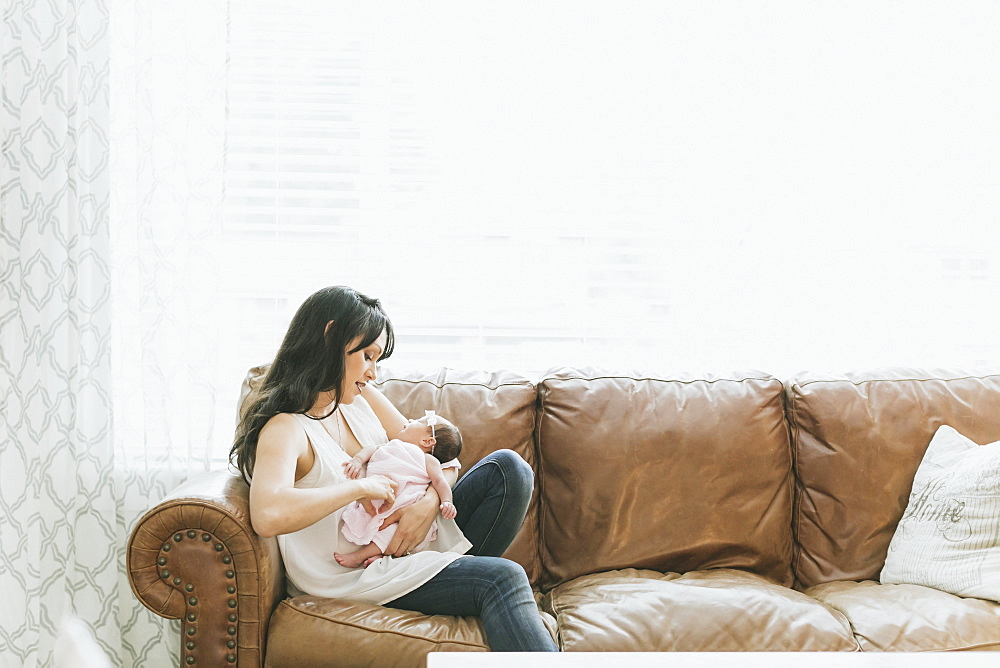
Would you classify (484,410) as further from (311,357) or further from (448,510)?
(311,357)

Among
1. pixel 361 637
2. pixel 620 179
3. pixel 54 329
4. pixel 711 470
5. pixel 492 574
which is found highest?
pixel 620 179

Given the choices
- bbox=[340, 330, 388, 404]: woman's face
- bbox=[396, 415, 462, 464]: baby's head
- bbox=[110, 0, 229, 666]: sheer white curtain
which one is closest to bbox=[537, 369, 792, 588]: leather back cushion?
bbox=[396, 415, 462, 464]: baby's head

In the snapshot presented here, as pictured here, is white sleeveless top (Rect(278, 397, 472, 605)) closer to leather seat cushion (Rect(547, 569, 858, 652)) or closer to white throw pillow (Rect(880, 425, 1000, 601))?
leather seat cushion (Rect(547, 569, 858, 652))

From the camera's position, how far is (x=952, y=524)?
2033mm

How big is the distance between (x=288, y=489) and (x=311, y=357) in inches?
12.7

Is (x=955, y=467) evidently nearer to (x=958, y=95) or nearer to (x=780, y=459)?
(x=780, y=459)

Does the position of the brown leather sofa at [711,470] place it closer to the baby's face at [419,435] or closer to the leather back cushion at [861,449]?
the leather back cushion at [861,449]

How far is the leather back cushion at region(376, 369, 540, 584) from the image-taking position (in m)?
2.26

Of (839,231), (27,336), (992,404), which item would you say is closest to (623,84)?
(839,231)

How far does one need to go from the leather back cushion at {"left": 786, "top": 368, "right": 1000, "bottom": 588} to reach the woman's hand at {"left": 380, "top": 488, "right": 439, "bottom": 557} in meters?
1.09

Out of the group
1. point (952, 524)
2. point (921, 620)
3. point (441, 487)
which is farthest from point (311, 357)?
point (952, 524)

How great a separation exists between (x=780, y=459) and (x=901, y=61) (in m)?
1.42

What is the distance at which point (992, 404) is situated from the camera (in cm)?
231

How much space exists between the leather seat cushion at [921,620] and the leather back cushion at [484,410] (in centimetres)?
79
